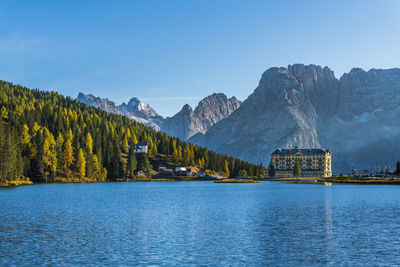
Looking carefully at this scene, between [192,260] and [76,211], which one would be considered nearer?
[192,260]

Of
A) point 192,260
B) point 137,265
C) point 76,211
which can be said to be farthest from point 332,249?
point 76,211

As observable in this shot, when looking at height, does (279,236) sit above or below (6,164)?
below

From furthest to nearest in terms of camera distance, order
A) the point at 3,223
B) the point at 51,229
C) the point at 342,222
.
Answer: the point at 342,222
the point at 3,223
the point at 51,229

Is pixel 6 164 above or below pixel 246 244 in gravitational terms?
above

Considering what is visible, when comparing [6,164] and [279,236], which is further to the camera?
[6,164]

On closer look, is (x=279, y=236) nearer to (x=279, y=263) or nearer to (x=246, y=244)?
(x=246, y=244)

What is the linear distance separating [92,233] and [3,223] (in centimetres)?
1656

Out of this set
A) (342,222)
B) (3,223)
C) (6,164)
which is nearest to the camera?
(3,223)

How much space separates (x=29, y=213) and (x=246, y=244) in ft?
144

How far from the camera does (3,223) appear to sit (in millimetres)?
62188


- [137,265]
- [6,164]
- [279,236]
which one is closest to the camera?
[137,265]

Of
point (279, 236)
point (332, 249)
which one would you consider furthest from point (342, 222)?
point (332, 249)

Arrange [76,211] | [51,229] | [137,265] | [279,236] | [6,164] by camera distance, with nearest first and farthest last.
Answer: [137,265] < [279,236] < [51,229] < [76,211] < [6,164]

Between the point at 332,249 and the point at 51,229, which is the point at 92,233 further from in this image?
the point at 332,249
